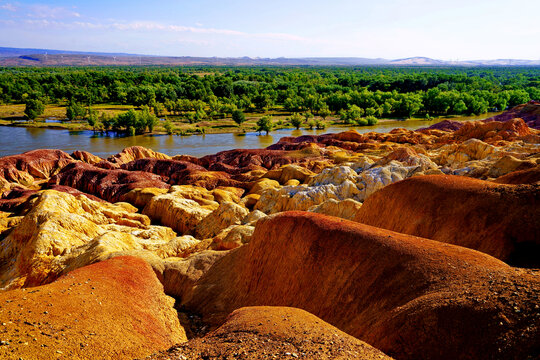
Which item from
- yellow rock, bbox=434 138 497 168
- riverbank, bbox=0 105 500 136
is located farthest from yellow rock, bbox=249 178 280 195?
riverbank, bbox=0 105 500 136

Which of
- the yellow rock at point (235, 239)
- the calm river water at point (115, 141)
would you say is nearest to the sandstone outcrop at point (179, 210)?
the yellow rock at point (235, 239)

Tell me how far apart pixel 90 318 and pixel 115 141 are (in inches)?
2638

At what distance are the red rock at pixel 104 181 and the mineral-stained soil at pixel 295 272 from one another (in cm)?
796

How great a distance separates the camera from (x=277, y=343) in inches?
356

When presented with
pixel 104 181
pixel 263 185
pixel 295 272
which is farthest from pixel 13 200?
pixel 295 272

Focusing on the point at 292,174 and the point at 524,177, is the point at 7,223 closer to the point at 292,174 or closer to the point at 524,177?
the point at 292,174

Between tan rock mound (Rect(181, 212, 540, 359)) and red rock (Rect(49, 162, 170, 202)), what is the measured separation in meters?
24.4

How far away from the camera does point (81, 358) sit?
387 inches

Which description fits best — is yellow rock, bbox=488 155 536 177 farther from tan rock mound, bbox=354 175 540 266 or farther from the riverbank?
the riverbank

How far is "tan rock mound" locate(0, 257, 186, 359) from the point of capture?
979cm

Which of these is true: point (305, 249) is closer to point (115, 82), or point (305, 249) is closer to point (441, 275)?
point (441, 275)

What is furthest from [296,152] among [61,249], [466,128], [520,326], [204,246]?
[520,326]

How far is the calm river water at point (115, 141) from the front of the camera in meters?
66.6

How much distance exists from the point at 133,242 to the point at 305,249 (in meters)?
12.5
